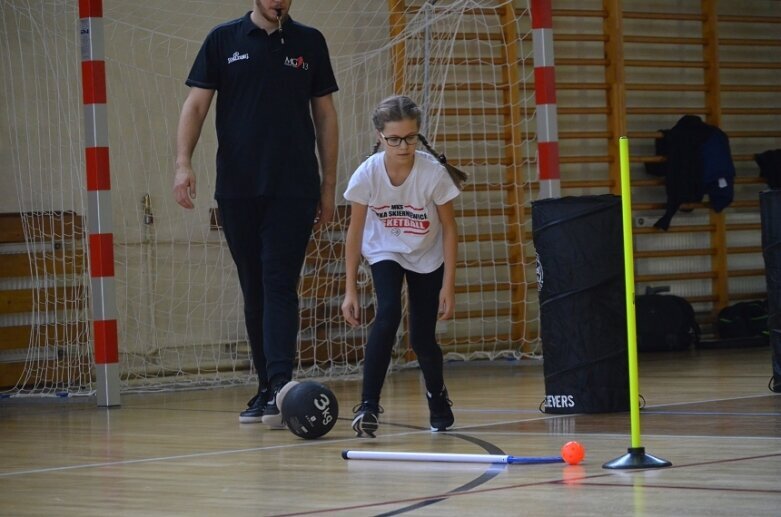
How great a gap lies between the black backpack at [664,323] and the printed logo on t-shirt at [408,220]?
4669 millimetres

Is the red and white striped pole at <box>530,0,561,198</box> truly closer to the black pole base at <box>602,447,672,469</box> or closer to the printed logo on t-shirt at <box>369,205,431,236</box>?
the printed logo on t-shirt at <box>369,205,431,236</box>

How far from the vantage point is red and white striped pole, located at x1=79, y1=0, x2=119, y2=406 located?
582 cm

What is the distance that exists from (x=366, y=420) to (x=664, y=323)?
199 inches

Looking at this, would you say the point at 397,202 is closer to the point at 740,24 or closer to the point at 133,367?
the point at 133,367

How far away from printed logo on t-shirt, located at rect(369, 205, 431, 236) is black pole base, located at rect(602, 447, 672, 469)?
1.28 m

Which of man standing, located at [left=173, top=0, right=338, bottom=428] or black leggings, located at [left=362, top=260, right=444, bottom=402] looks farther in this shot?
man standing, located at [left=173, top=0, right=338, bottom=428]

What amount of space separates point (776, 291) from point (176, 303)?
3349mm

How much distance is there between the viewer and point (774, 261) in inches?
197

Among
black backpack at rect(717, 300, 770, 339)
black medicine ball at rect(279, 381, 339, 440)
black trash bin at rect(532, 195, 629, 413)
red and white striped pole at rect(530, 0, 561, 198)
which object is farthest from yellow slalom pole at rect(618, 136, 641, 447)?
black backpack at rect(717, 300, 770, 339)

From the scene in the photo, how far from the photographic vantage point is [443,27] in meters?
8.16

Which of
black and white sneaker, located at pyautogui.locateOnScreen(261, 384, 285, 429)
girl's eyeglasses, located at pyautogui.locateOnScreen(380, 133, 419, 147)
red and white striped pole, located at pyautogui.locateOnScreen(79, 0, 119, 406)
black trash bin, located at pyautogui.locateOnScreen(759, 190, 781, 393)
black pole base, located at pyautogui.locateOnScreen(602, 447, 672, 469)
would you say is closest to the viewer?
black pole base, located at pyautogui.locateOnScreen(602, 447, 672, 469)

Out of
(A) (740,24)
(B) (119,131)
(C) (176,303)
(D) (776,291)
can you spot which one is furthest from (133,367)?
(A) (740,24)

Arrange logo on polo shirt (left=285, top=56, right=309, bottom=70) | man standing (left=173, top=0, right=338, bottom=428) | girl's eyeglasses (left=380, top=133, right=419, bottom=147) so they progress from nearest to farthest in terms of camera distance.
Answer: girl's eyeglasses (left=380, top=133, right=419, bottom=147) < man standing (left=173, top=0, right=338, bottom=428) < logo on polo shirt (left=285, top=56, right=309, bottom=70)

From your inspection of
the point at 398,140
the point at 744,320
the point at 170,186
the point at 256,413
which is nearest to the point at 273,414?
the point at 256,413
